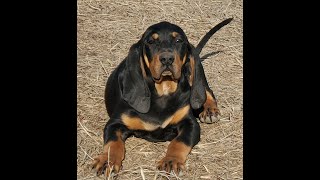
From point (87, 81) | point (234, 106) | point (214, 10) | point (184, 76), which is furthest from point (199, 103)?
point (214, 10)

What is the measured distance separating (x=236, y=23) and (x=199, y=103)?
12.2 ft

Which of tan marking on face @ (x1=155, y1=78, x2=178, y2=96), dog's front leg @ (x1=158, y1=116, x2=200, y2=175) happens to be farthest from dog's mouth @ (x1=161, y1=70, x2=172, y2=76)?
dog's front leg @ (x1=158, y1=116, x2=200, y2=175)

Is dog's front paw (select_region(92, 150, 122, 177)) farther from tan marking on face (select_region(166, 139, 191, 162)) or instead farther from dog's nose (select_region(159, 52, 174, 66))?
dog's nose (select_region(159, 52, 174, 66))

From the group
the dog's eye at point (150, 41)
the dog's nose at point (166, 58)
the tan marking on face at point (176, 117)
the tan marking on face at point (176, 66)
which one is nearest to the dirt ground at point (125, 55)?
the tan marking on face at point (176, 117)

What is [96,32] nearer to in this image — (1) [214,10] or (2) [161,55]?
(1) [214,10]

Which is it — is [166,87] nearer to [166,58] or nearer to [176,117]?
[176,117]

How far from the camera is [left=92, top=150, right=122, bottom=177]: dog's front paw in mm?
4703

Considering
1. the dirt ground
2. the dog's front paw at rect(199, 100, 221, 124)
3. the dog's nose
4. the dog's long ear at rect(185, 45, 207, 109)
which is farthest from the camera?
the dog's front paw at rect(199, 100, 221, 124)

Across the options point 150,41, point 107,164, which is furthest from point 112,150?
point 150,41

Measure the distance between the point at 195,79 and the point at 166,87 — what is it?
31 centimetres

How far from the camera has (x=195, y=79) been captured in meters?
5.29

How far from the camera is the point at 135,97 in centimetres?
517

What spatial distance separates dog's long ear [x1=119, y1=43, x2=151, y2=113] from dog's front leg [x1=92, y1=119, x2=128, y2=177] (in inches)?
10.9

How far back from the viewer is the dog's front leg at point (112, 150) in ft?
15.5
